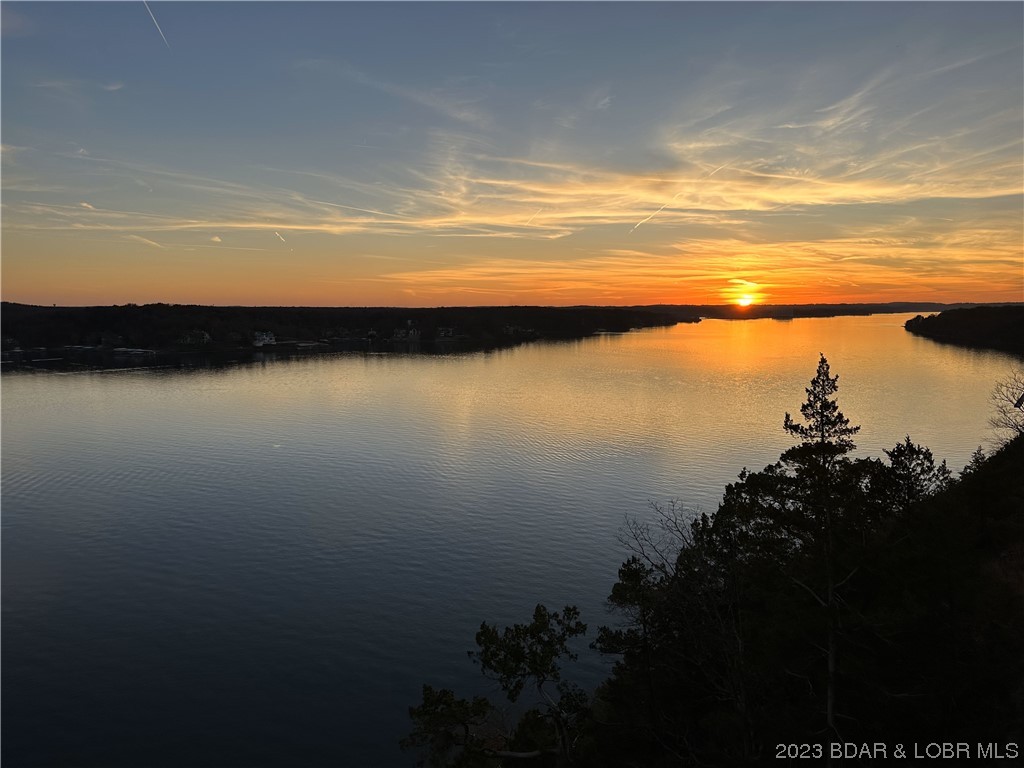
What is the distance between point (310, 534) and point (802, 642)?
32042 mm

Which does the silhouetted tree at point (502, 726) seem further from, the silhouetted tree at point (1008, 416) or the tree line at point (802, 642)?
the silhouetted tree at point (1008, 416)

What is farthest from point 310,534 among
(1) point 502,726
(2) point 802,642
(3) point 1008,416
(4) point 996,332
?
(4) point 996,332

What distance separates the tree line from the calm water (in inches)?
255

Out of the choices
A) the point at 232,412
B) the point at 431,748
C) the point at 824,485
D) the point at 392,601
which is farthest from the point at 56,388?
the point at 824,485

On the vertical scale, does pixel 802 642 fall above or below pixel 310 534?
above

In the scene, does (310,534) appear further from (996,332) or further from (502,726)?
(996,332)

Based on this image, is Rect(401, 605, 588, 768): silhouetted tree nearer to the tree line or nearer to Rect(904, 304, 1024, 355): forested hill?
the tree line

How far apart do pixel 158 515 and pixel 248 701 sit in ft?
84.7

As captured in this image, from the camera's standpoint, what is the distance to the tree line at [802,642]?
656 inches

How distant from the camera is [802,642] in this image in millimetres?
18312

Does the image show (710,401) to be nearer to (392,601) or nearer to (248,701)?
(392,601)

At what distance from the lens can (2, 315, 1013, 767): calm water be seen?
81.9 feet

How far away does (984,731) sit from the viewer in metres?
15.6

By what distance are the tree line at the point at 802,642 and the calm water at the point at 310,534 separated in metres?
6.47
